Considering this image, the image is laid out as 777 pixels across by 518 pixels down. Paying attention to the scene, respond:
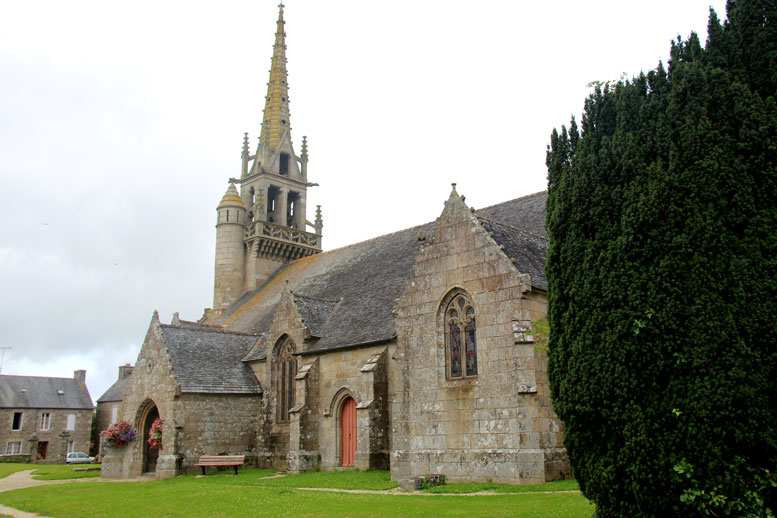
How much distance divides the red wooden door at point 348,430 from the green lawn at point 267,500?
147 cm

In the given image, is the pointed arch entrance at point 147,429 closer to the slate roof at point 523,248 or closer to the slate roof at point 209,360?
the slate roof at point 209,360

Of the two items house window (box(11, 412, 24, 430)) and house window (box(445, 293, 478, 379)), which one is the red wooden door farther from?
house window (box(11, 412, 24, 430))

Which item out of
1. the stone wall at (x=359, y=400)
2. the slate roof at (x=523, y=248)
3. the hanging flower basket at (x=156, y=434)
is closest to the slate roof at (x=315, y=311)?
the stone wall at (x=359, y=400)

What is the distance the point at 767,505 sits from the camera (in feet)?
28.1

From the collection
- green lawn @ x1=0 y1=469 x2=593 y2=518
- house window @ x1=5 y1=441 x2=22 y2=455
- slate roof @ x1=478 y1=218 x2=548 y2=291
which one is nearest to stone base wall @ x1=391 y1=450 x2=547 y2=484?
green lawn @ x1=0 y1=469 x2=593 y2=518

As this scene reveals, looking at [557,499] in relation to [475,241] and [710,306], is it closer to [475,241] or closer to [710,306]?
[710,306]

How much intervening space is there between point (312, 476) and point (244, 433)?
6395mm

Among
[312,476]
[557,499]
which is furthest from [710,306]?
[312,476]

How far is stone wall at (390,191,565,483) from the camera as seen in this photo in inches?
634

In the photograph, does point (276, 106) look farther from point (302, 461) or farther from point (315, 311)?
point (302, 461)

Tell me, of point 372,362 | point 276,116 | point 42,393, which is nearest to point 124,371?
point 42,393

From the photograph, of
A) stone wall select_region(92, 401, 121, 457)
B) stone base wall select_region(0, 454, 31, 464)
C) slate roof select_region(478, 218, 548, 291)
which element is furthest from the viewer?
stone wall select_region(92, 401, 121, 457)

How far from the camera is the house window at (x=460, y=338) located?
17781mm

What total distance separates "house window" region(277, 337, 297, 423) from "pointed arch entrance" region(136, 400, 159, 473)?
5.04m
